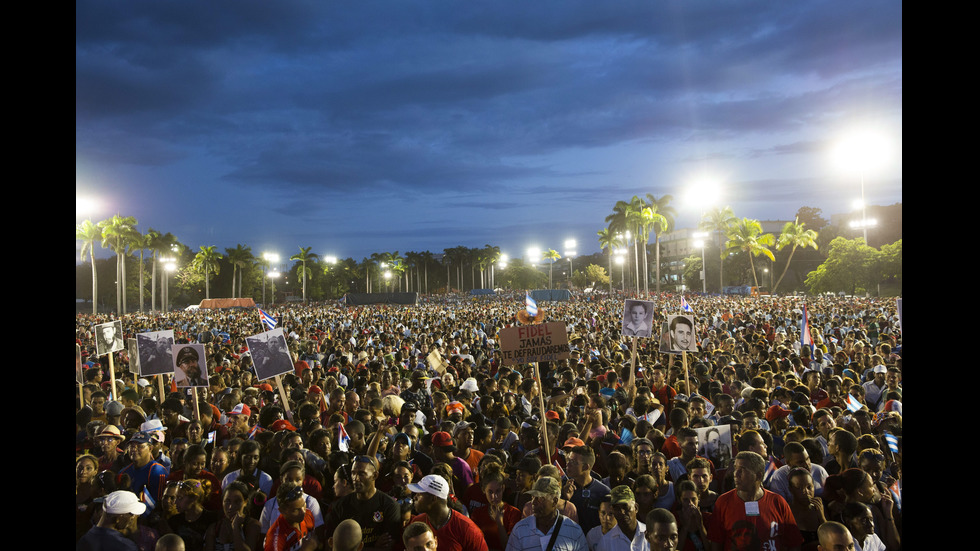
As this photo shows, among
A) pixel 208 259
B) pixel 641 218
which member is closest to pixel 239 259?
→ pixel 208 259

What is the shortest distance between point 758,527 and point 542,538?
168 centimetres

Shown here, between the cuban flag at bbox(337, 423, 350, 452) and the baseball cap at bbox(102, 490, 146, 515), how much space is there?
233 cm

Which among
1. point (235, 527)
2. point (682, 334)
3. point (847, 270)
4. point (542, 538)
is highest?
point (847, 270)

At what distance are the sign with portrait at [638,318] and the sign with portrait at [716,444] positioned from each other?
5.42 meters

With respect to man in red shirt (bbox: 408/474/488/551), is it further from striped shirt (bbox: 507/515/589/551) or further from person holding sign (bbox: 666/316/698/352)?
person holding sign (bbox: 666/316/698/352)

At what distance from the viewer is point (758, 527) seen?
15.4 ft

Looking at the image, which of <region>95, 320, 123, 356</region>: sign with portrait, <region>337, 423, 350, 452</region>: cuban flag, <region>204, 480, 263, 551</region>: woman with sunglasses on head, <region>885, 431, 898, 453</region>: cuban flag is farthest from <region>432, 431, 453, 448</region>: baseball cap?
<region>95, 320, 123, 356</region>: sign with portrait

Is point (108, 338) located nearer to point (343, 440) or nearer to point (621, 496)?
point (343, 440)

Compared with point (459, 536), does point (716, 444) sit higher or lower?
higher

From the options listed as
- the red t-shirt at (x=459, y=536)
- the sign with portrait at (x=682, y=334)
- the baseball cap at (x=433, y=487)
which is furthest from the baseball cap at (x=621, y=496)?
the sign with portrait at (x=682, y=334)

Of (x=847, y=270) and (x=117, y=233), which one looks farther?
(x=117, y=233)

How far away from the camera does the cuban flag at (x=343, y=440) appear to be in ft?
22.2

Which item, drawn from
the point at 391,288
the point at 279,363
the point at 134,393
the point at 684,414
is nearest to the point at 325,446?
the point at 279,363
